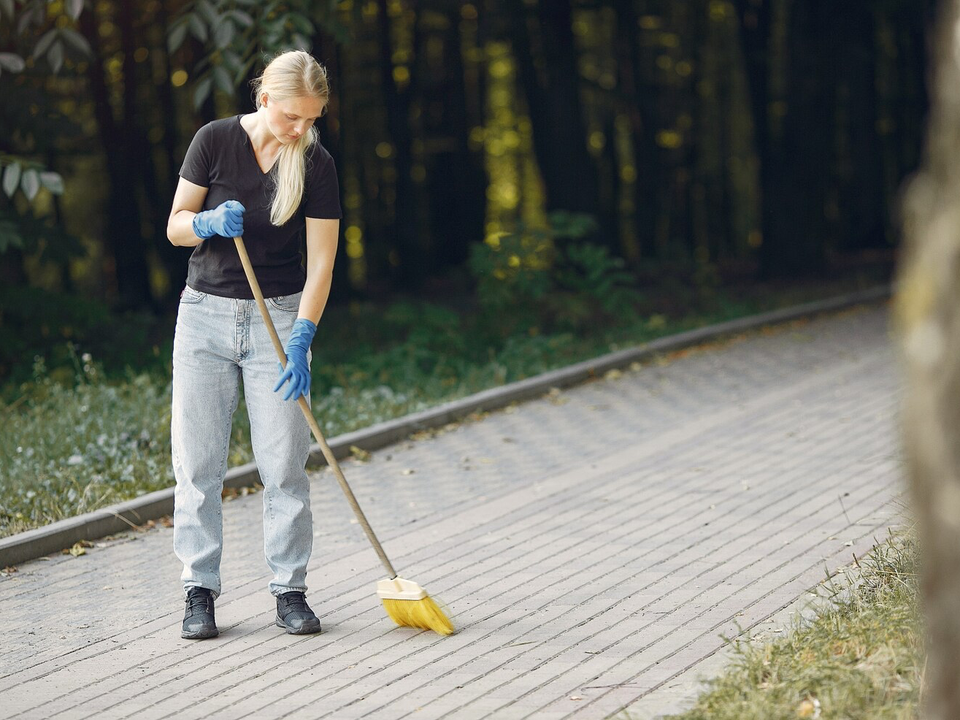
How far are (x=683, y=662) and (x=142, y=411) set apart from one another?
535cm

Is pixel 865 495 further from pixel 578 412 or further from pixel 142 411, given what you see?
pixel 142 411

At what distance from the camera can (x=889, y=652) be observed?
3816mm

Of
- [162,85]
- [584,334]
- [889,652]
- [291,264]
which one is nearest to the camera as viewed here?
[889,652]

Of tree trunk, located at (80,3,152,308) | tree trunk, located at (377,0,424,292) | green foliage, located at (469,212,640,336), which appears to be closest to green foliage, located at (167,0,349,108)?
green foliage, located at (469,212,640,336)

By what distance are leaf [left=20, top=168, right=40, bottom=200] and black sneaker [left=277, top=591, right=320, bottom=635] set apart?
389 centimetres

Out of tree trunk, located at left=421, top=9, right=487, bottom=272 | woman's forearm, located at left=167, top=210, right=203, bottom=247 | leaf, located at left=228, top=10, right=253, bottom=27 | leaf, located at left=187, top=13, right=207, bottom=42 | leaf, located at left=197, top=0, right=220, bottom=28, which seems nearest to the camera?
woman's forearm, located at left=167, top=210, right=203, bottom=247

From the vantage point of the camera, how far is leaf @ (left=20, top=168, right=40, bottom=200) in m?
7.74

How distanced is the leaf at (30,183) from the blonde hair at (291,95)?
11.5ft

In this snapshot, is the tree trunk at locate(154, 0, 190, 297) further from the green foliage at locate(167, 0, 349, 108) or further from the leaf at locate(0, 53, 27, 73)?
the leaf at locate(0, 53, 27, 73)

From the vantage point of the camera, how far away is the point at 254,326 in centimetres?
486

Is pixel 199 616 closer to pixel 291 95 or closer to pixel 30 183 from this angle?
pixel 291 95

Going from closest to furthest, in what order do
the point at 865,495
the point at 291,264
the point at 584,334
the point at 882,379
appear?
the point at 291,264
the point at 865,495
the point at 882,379
the point at 584,334

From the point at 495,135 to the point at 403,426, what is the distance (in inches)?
990

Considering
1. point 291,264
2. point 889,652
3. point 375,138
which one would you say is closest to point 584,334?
point 291,264
